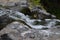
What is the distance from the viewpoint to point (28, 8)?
1235 cm

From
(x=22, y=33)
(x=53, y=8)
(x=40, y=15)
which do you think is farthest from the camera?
(x=53, y=8)

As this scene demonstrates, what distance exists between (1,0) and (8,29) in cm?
786

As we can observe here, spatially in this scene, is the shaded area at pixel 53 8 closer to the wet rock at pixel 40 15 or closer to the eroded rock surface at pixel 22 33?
the wet rock at pixel 40 15

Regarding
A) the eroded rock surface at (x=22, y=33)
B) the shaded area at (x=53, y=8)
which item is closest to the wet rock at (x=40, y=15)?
the shaded area at (x=53, y=8)

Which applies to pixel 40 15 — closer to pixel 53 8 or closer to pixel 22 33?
pixel 53 8

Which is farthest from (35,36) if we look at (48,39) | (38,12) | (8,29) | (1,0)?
(1,0)

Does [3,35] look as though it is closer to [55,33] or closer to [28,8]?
[55,33]

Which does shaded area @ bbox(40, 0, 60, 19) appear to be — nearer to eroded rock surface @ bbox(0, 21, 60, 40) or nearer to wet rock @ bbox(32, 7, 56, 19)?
wet rock @ bbox(32, 7, 56, 19)

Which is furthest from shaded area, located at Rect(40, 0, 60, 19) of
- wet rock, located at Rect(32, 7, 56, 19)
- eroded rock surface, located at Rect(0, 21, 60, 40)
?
eroded rock surface, located at Rect(0, 21, 60, 40)

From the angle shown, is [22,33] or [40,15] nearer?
[22,33]

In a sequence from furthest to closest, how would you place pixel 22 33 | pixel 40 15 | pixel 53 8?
1. pixel 53 8
2. pixel 40 15
3. pixel 22 33

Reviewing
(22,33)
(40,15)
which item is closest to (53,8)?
(40,15)

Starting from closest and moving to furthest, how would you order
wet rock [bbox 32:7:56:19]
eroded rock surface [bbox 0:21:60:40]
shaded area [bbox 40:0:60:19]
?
eroded rock surface [bbox 0:21:60:40], wet rock [bbox 32:7:56:19], shaded area [bbox 40:0:60:19]

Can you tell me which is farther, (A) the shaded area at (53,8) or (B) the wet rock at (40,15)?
(A) the shaded area at (53,8)
